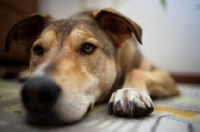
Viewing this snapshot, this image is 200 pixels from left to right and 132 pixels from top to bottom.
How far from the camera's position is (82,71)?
114 cm

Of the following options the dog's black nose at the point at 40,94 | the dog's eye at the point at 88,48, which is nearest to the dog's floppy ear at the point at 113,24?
the dog's eye at the point at 88,48

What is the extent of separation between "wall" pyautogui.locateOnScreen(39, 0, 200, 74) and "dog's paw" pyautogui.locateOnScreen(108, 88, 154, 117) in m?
1.76

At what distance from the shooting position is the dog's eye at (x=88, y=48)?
1268 mm

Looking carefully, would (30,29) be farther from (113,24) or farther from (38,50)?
(113,24)

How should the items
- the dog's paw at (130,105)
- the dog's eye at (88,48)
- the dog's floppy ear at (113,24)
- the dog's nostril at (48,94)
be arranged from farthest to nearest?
the dog's floppy ear at (113,24) → the dog's eye at (88,48) → the dog's paw at (130,105) → the dog's nostril at (48,94)

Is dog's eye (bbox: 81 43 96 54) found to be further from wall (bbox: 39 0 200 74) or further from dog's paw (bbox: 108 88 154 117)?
wall (bbox: 39 0 200 74)

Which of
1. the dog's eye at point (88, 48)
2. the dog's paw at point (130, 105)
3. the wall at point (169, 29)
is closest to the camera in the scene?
the dog's paw at point (130, 105)

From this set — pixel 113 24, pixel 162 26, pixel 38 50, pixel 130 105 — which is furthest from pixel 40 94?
pixel 162 26

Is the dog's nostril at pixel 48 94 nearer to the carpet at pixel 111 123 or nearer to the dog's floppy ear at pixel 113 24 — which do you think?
the carpet at pixel 111 123

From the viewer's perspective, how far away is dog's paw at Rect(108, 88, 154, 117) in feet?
3.47

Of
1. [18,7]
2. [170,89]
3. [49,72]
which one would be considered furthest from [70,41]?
[18,7]

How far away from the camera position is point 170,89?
1.92m

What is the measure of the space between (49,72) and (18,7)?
6.66 ft

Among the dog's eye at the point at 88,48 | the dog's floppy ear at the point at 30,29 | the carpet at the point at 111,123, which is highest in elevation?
the dog's floppy ear at the point at 30,29
